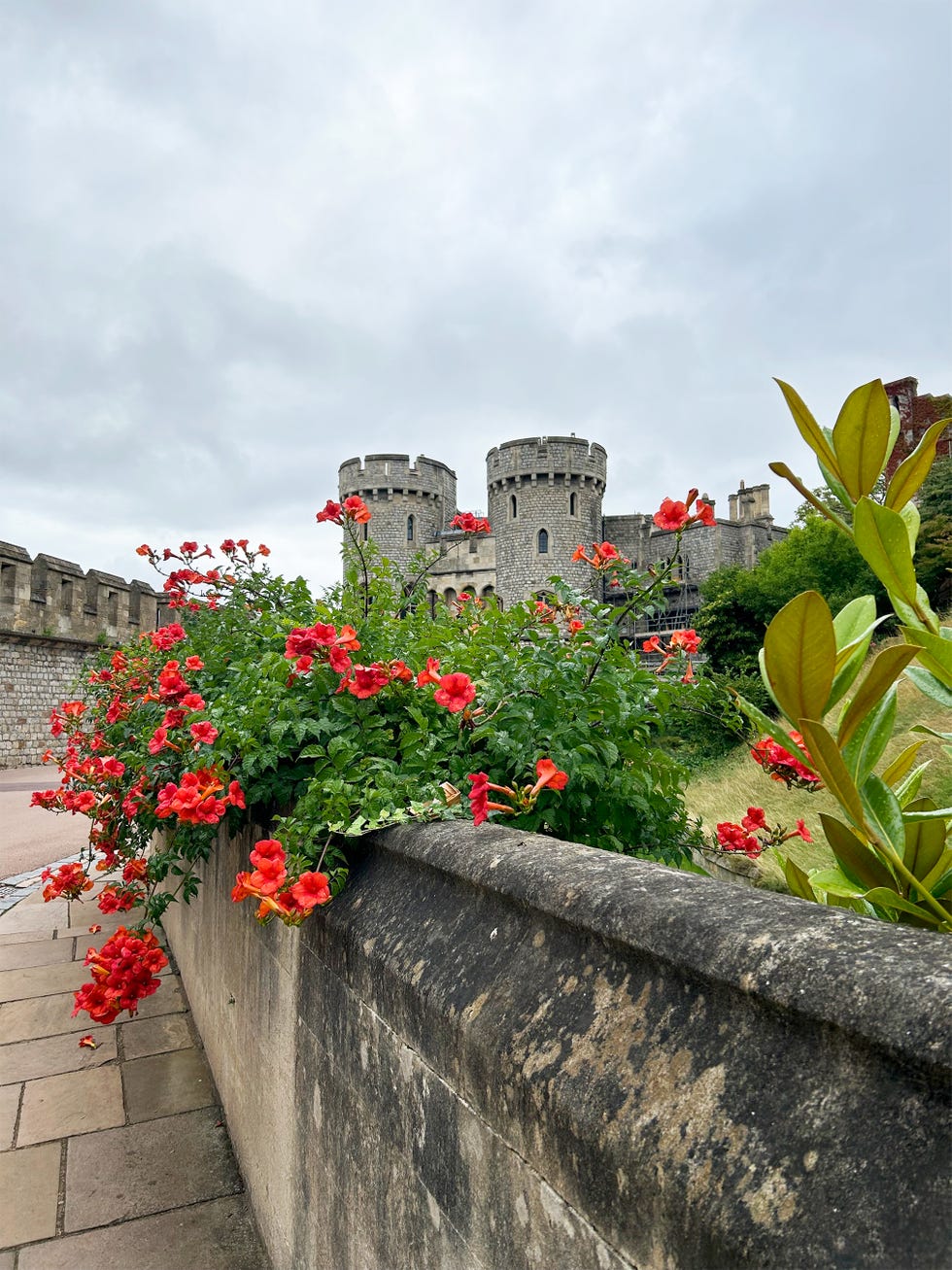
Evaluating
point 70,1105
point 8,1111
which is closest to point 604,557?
point 70,1105

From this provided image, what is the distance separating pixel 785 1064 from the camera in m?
0.68

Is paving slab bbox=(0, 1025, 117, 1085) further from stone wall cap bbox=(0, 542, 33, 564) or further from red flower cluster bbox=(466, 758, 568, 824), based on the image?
stone wall cap bbox=(0, 542, 33, 564)

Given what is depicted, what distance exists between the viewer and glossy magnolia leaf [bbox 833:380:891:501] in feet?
3.12

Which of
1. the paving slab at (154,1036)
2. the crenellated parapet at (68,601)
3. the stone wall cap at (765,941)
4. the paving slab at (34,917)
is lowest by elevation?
the paving slab at (154,1036)

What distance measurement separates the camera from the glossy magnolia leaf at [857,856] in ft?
3.07

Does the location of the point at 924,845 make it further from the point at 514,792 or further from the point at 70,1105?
the point at 70,1105

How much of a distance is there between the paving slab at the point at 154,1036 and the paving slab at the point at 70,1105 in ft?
0.60

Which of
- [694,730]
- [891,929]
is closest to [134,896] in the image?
[891,929]

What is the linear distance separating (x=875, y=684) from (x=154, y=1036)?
377 cm

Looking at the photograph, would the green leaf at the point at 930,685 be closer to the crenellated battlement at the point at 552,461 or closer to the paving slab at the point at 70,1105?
the paving slab at the point at 70,1105

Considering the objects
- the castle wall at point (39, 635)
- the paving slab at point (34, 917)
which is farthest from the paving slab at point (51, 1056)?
the castle wall at point (39, 635)

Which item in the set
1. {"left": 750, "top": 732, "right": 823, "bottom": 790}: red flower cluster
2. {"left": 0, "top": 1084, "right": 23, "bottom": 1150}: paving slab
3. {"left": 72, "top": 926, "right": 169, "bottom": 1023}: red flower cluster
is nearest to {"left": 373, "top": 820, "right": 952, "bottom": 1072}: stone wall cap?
{"left": 750, "top": 732, "right": 823, "bottom": 790}: red flower cluster

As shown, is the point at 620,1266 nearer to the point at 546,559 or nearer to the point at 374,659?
the point at 374,659

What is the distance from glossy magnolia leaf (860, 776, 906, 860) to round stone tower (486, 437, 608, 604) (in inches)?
1574
